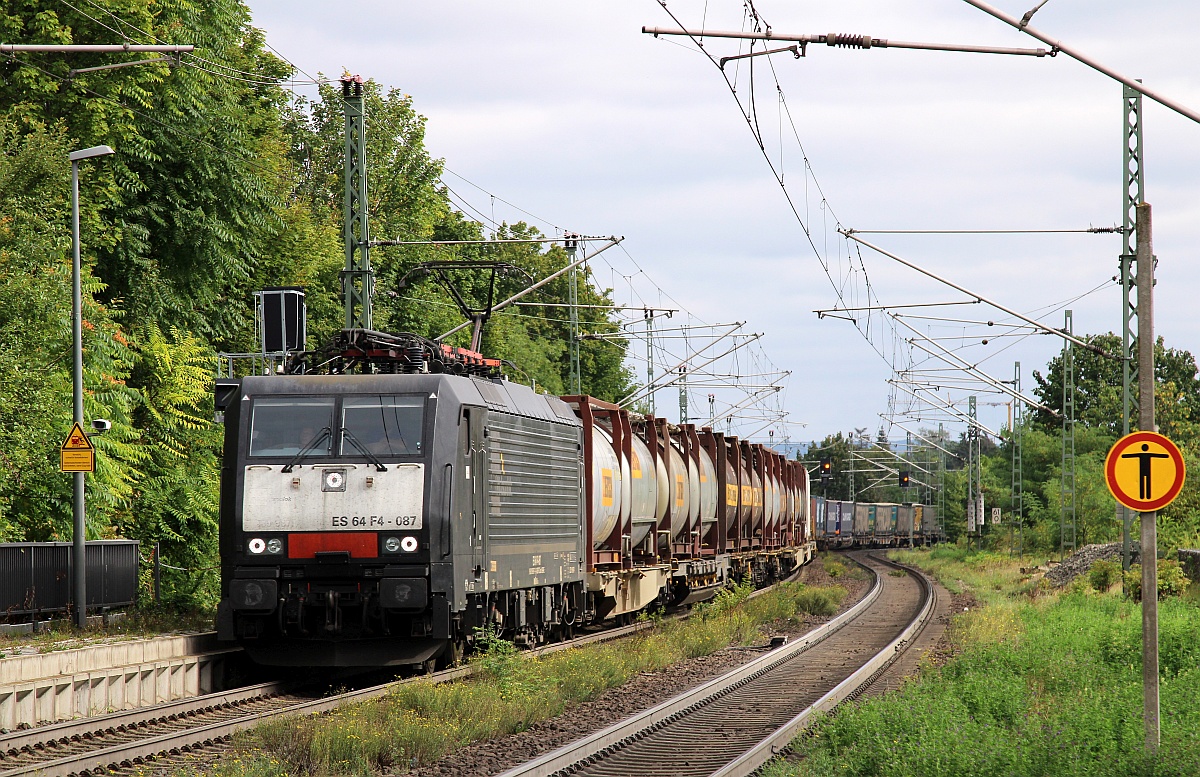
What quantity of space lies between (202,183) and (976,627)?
68.0 feet

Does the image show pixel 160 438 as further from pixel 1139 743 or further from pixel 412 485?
pixel 1139 743

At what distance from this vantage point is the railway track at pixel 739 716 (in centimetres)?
1080

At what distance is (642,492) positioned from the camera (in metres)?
24.3

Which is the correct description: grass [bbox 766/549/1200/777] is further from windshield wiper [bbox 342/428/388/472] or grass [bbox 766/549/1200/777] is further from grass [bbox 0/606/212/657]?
grass [bbox 0/606/212/657]

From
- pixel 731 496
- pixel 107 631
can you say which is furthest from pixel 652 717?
pixel 731 496

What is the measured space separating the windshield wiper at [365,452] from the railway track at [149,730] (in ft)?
7.56

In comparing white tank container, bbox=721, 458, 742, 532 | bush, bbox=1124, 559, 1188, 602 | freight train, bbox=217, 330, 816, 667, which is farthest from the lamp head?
bush, bbox=1124, 559, 1188, 602

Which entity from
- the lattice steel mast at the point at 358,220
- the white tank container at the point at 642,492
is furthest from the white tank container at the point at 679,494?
the lattice steel mast at the point at 358,220

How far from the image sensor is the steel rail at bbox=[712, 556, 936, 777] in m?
10.6

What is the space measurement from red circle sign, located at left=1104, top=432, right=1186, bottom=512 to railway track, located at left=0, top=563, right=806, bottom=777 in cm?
712

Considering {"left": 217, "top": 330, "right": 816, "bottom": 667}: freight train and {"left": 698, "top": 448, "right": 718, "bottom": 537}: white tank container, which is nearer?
{"left": 217, "top": 330, "right": 816, "bottom": 667}: freight train

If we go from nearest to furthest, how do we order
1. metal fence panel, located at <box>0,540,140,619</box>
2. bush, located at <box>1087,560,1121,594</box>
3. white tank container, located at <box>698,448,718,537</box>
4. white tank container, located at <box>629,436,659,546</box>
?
metal fence panel, located at <box>0,540,140,619</box> < white tank container, located at <box>629,436,659,546</box> < white tank container, located at <box>698,448,718,537</box> < bush, located at <box>1087,560,1121,594</box>

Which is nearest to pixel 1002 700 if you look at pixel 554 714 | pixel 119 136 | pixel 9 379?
pixel 554 714

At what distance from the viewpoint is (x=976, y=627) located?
2205 cm
